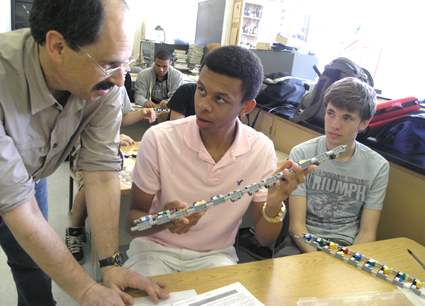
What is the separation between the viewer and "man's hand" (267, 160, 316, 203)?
105 centimetres

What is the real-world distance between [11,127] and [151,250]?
27.9 inches

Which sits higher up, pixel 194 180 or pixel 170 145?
pixel 170 145

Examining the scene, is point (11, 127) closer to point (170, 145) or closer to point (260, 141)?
point (170, 145)

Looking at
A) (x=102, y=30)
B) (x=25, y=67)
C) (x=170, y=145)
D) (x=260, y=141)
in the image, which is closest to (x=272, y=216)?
(x=260, y=141)

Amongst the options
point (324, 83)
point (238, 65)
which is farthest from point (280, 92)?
point (238, 65)

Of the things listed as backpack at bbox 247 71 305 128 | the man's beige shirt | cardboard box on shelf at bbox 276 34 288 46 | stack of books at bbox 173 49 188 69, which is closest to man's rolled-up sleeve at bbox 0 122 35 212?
the man's beige shirt

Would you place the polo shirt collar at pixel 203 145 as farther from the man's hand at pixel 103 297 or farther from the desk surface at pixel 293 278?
the man's hand at pixel 103 297

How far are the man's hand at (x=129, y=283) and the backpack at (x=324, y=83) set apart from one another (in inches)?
80.0

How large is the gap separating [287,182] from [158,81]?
12.6 ft

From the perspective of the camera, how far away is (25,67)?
3.21 ft

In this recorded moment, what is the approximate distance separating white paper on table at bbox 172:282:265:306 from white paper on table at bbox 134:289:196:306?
2 centimetres

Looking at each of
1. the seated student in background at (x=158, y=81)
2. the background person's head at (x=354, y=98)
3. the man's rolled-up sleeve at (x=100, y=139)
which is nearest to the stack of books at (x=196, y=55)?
the seated student in background at (x=158, y=81)

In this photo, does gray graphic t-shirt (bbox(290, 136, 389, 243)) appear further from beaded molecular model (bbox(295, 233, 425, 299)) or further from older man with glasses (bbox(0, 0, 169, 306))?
older man with glasses (bbox(0, 0, 169, 306))

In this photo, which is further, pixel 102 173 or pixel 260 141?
pixel 260 141
